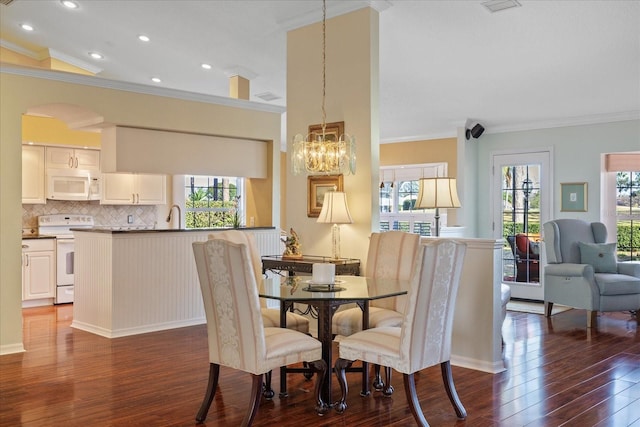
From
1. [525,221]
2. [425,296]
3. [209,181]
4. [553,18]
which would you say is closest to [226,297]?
[425,296]

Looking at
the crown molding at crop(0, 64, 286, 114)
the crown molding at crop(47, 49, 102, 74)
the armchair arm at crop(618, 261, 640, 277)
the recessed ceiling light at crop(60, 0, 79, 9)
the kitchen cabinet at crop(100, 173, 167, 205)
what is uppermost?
the recessed ceiling light at crop(60, 0, 79, 9)

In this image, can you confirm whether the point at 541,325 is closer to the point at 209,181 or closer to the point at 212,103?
the point at 212,103

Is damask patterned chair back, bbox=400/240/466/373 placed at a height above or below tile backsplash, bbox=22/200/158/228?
below

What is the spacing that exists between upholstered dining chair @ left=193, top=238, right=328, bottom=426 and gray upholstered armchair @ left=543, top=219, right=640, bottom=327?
3776 millimetres

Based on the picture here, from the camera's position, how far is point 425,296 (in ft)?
10.1

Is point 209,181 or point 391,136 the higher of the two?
point 391,136

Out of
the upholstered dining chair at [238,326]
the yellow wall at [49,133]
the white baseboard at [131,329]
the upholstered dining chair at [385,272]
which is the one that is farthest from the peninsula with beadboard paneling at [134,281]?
the upholstered dining chair at [238,326]

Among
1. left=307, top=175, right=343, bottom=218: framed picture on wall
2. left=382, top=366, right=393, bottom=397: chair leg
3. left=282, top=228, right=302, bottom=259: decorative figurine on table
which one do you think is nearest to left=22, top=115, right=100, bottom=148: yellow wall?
left=307, top=175, right=343, bottom=218: framed picture on wall

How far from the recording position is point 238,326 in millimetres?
3068

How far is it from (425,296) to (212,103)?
158 inches

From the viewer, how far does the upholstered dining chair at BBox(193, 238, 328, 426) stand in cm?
Result: 302

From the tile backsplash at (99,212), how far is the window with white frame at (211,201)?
1.90 feet

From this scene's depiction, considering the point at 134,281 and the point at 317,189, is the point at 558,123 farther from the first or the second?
the point at 134,281

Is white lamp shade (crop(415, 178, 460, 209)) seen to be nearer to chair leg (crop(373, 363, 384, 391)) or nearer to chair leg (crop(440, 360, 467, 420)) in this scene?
chair leg (crop(373, 363, 384, 391))
